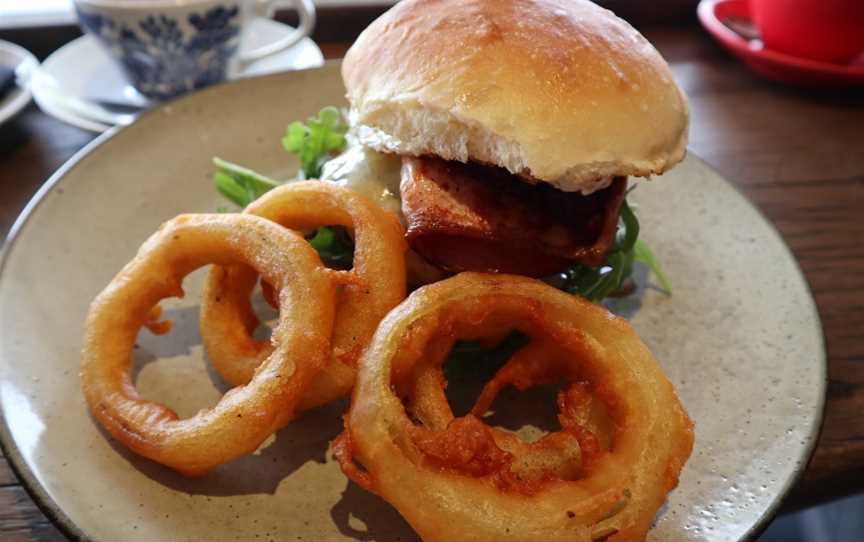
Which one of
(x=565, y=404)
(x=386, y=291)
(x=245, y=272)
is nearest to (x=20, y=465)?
(x=245, y=272)

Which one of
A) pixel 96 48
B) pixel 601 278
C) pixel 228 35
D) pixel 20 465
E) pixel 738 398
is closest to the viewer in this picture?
pixel 20 465

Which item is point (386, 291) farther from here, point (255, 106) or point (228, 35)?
point (228, 35)

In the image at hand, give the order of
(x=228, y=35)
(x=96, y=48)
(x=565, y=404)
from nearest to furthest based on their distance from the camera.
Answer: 1. (x=565, y=404)
2. (x=228, y=35)
3. (x=96, y=48)

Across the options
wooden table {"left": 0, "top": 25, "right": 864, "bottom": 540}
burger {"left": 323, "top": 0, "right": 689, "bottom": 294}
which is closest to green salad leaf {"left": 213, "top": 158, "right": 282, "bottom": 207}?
burger {"left": 323, "top": 0, "right": 689, "bottom": 294}

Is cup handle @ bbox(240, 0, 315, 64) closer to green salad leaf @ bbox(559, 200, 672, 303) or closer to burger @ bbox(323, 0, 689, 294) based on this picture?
burger @ bbox(323, 0, 689, 294)

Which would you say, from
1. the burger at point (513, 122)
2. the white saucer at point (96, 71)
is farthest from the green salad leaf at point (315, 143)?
the white saucer at point (96, 71)

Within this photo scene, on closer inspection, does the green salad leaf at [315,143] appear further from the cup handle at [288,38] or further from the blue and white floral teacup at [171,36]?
the cup handle at [288,38]

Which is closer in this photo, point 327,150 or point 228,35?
point 327,150
